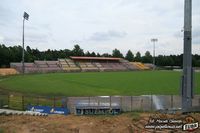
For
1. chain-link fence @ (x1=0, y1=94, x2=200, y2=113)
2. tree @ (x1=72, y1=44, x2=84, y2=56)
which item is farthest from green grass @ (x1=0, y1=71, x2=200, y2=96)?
tree @ (x1=72, y1=44, x2=84, y2=56)

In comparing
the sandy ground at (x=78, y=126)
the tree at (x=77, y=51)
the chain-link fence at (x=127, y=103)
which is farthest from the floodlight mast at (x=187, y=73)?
the tree at (x=77, y=51)

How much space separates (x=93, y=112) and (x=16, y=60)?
118 metres

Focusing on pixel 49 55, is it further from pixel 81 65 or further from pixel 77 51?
pixel 81 65

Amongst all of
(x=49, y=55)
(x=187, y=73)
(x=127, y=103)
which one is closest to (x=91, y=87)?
(x=127, y=103)

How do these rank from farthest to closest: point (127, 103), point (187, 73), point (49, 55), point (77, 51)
Result: point (77, 51) → point (49, 55) → point (127, 103) → point (187, 73)

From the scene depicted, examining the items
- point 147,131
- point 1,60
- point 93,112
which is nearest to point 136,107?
point 93,112

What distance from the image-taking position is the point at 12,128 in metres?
13.8

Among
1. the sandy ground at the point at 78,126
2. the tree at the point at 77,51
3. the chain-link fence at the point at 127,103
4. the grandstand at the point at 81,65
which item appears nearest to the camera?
the sandy ground at the point at 78,126

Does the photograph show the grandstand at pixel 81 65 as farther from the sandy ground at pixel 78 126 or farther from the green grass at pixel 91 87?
the sandy ground at pixel 78 126

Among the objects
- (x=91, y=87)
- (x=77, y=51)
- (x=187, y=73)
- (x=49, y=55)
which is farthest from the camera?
(x=77, y=51)

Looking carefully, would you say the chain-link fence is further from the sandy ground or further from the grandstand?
the grandstand

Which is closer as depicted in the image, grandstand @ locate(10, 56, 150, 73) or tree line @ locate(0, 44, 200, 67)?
grandstand @ locate(10, 56, 150, 73)

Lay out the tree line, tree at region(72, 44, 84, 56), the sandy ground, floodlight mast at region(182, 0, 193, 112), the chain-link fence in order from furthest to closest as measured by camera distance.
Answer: tree at region(72, 44, 84, 56) → the tree line → the chain-link fence → floodlight mast at region(182, 0, 193, 112) → the sandy ground

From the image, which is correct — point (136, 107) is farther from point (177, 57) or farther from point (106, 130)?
point (177, 57)
